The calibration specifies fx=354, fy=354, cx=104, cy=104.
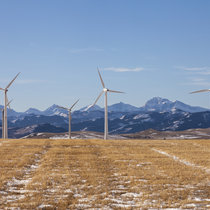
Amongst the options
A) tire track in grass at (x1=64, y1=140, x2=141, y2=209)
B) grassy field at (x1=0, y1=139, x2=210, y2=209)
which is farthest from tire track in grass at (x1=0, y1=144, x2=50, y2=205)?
tire track in grass at (x1=64, y1=140, x2=141, y2=209)

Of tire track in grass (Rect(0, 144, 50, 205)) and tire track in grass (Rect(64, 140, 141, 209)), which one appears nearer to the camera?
tire track in grass (Rect(64, 140, 141, 209))

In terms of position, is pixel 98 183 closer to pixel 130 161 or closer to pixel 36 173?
pixel 36 173

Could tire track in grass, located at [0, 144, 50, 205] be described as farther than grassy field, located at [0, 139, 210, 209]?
Yes

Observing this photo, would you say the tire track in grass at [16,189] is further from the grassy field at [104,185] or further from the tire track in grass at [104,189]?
the tire track in grass at [104,189]

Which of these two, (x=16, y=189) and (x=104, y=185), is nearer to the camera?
(x=16, y=189)

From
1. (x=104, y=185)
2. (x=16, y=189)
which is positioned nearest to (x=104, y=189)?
(x=104, y=185)

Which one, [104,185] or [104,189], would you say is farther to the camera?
[104,185]

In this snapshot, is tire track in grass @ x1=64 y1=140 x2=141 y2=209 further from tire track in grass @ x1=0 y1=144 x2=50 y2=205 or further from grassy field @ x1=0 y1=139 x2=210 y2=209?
tire track in grass @ x1=0 y1=144 x2=50 y2=205

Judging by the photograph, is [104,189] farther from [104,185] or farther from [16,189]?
[16,189]

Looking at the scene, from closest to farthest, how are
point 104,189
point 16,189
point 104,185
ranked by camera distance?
point 104,189 → point 16,189 → point 104,185

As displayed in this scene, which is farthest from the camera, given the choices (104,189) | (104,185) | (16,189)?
(104,185)

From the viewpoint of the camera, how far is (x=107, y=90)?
108 m

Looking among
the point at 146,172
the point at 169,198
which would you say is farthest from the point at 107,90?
the point at 169,198

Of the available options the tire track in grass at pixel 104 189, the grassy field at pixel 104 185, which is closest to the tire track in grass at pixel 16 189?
the grassy field at pixel 104 185
